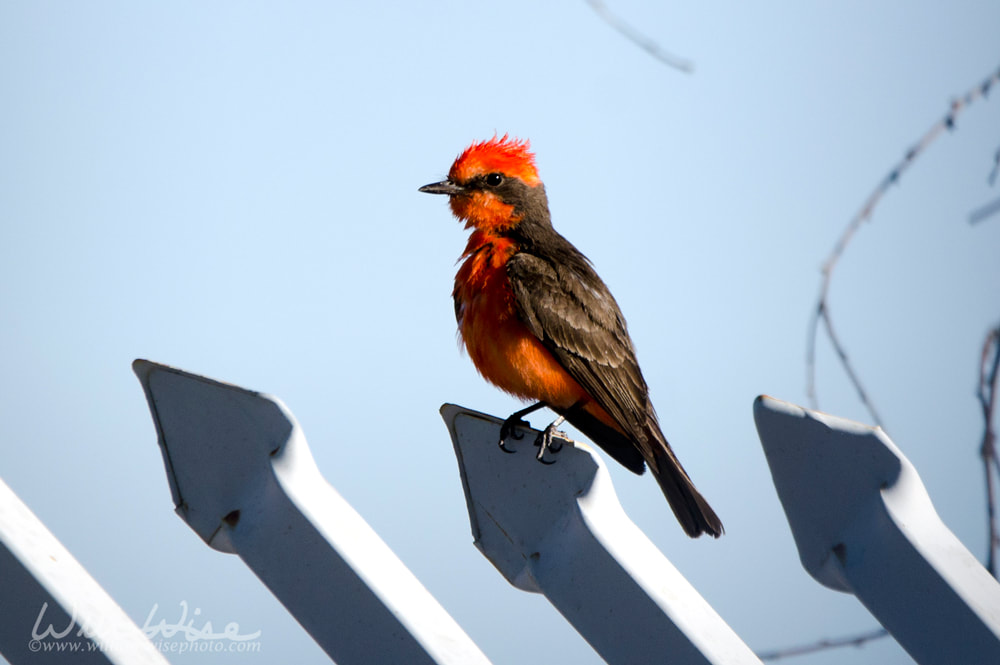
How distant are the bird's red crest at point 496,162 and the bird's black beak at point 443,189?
0.05m

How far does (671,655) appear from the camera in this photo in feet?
6.43

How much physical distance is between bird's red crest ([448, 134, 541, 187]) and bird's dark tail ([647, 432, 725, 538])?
5.47ft

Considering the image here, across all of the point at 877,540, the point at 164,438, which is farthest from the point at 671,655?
the point at 164,438

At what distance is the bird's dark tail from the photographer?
3.53 metres

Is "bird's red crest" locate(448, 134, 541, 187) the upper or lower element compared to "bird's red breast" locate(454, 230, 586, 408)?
upper

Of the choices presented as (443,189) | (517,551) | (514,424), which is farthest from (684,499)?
(443,189)

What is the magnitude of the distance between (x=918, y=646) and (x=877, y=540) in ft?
0.65

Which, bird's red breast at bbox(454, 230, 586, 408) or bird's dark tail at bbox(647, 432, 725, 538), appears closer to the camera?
bird's dark tail at bbox(647, 432, 725, 538)

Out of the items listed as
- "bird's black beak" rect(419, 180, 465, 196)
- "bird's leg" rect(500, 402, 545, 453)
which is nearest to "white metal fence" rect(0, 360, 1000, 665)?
"bird's leg" rect(500, 402, 545, 453)

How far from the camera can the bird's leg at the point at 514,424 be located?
7.80 ft

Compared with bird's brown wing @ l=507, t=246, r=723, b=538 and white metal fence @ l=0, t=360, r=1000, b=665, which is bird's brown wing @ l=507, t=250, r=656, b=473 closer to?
bird's brown wing @ l=507, t=246, r=723, b=538

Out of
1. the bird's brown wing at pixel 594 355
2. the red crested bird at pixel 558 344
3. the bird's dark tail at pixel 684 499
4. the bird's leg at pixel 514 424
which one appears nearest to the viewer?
Result: the bird's leg at pixel 514 424

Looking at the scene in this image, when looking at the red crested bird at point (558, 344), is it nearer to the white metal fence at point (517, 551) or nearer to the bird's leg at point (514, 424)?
the bird's leg at point (514, 424)

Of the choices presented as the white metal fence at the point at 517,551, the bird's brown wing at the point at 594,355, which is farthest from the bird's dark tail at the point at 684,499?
the white metal fence at the point at 517,551
